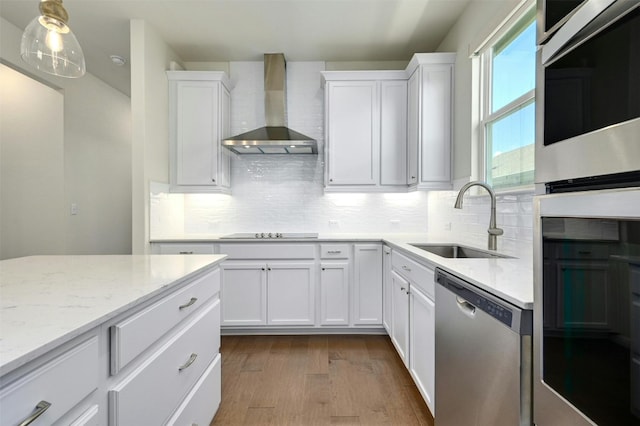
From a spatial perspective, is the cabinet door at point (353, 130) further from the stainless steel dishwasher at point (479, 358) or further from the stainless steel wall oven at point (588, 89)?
the stainless steel wall oven at point (588, 89)

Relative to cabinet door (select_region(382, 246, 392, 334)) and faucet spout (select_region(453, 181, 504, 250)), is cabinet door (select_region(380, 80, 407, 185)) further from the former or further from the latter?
faucet spout (select_region(453, 181, 504, 250))

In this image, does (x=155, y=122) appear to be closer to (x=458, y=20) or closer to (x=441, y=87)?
(x=441, y=87)

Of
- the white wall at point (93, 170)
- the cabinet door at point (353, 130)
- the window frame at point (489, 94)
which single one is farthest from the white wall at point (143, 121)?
the window frame at point (489, 94)

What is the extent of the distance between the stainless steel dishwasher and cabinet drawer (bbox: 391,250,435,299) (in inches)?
6.6

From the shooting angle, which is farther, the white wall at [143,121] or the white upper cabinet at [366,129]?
the white upper cabinet at [366,129]

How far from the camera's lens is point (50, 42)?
140cm

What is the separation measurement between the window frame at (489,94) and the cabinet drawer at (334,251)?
129 cm

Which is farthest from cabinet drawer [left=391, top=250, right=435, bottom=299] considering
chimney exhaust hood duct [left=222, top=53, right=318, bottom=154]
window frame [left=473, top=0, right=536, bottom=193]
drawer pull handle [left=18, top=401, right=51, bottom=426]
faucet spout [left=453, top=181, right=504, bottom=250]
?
drawer pull handle [left=18, top=401, right=51, bottom=426]

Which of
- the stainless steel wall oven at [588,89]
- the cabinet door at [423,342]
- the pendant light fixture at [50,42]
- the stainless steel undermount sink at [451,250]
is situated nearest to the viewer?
the stainless steel wall oven at [588,89]

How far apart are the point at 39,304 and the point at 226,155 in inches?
105

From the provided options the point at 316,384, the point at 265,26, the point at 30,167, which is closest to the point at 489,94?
the point at 265,26

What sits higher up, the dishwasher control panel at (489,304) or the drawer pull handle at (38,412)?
the dishwasher control panel at (489,304)

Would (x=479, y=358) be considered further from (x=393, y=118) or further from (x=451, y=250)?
(x=393, y=118)

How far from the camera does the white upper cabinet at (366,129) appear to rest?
3.16 m
